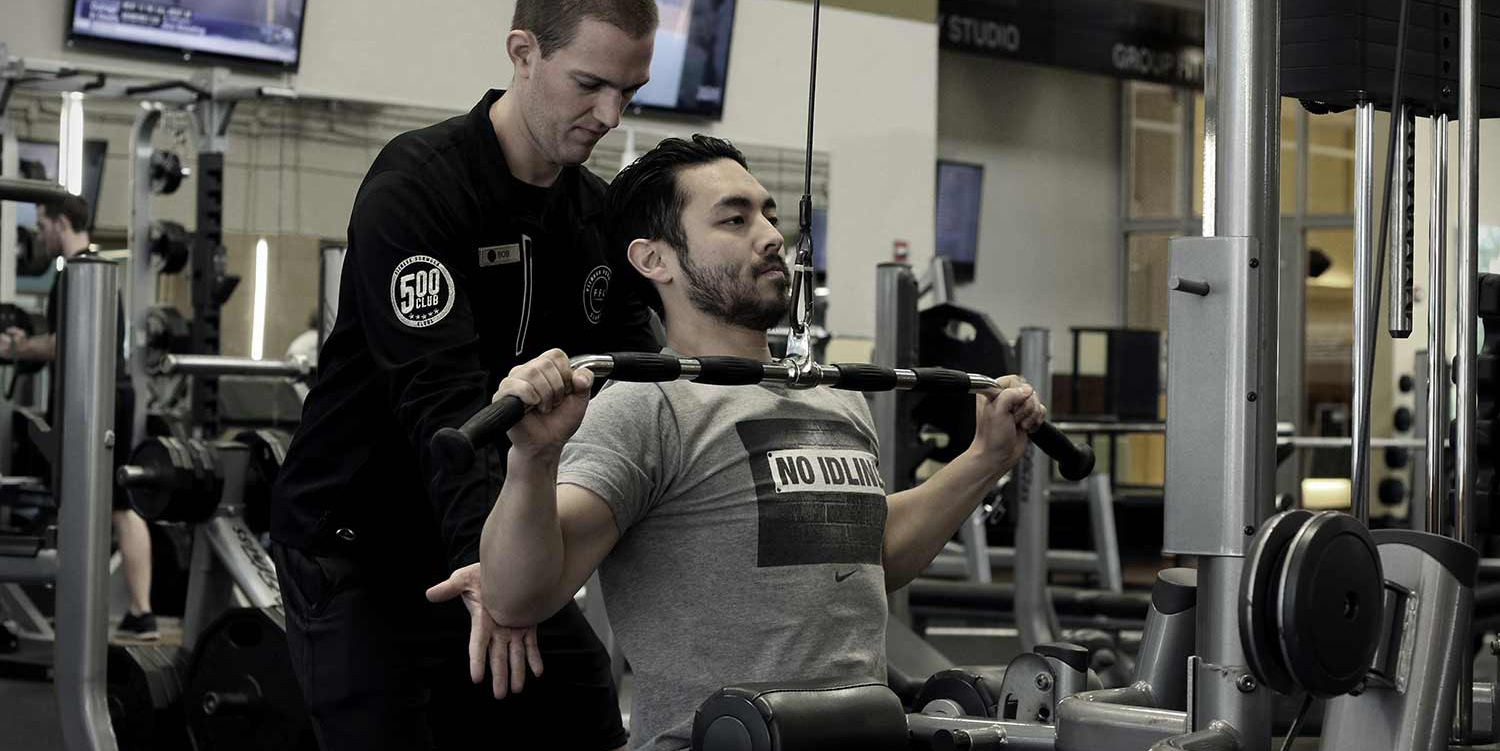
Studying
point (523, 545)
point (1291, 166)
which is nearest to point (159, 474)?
point (523, 545)

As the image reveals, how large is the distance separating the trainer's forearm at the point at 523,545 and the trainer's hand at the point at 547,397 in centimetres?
2

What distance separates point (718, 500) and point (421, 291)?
418 mm

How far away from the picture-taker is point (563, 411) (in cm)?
150

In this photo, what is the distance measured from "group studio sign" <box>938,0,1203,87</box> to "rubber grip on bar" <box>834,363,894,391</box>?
1006 centimetres

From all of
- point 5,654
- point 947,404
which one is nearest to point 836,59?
point 947,404

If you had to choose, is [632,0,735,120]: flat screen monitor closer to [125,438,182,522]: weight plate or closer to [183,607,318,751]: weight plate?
[125,438,182,522]: weight plate

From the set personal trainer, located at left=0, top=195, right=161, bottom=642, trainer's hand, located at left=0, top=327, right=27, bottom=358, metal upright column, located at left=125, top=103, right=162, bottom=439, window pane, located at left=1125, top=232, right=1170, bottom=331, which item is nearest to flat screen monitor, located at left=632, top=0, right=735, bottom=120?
personal trainer, located at left=0, top=195, right=161, bottom=642

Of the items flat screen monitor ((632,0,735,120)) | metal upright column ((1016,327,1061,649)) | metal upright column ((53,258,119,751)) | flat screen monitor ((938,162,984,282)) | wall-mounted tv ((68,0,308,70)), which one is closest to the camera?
metal upright column ((53,258,119,751))

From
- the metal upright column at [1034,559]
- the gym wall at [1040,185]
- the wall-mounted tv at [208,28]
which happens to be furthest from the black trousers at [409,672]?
the gym wall at [1040,185]

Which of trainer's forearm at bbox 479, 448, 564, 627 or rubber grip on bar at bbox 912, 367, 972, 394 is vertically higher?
rubber grip on bar at bbox 912, 367, 972, 394

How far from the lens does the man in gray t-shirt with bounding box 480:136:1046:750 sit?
1784 millimetres

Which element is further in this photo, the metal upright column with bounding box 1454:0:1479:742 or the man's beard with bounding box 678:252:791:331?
the man's beard with bounding box 678:252:791:331

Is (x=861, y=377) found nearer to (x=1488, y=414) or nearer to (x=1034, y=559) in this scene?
(x=1488, y=414)

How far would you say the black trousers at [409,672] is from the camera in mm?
2066
